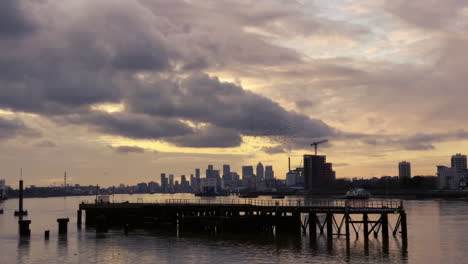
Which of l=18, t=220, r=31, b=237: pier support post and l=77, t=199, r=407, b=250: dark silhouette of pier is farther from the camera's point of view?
l=18, t=220, r=31, b=237: pier support post

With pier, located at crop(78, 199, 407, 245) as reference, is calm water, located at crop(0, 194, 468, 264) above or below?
below

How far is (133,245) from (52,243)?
13.4m

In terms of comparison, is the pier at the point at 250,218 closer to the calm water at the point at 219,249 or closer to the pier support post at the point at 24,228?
the calm water at the point at 219,249

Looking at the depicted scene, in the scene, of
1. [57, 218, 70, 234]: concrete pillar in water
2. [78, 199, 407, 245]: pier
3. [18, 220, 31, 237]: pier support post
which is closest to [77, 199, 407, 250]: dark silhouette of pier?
[78, 199, 407, 245]: pier

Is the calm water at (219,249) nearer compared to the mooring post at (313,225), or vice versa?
the calm water at (219,249)

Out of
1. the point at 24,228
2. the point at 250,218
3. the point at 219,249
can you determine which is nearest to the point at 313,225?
the point at 250,218

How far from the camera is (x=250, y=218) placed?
92438 mm

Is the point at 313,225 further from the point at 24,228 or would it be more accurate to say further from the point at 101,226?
the point at 24,228

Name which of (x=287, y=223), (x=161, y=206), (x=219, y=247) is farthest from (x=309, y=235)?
(x=161, y=206)

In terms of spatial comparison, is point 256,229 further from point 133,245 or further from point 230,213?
point 133,245

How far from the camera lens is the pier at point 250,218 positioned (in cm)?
8394

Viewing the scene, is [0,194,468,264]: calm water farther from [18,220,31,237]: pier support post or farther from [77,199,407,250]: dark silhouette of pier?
[77,199,407,250]: dark silhouette of pier

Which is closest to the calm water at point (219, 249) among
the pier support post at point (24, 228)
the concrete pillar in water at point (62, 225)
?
the pier support post at point (24, 228)

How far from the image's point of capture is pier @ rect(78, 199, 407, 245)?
83.9 metres
